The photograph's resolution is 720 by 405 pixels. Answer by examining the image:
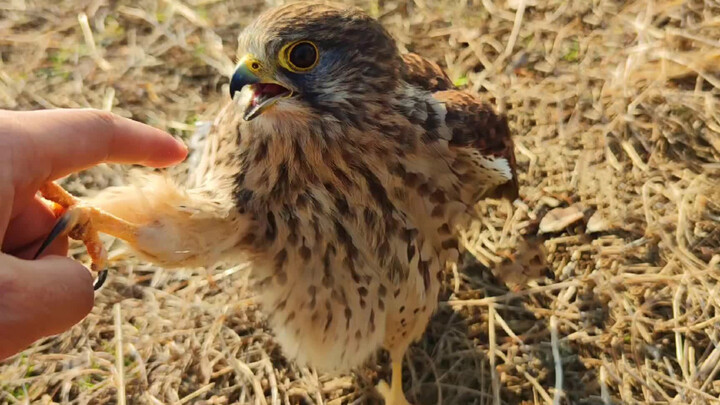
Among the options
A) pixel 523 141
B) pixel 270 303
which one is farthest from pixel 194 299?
pixel 523 141

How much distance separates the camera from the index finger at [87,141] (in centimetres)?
179

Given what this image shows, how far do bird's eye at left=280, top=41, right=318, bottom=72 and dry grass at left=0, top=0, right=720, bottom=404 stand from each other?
89 cm

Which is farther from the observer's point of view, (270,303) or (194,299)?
(194,299)

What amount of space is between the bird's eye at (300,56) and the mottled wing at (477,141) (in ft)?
1.91

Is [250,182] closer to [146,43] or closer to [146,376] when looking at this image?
[146,376]

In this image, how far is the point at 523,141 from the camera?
12.1 ft

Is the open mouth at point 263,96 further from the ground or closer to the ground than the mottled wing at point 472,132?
further from the ground

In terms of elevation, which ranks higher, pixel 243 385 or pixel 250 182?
pixel 250 182

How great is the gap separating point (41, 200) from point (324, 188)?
0.83 meters

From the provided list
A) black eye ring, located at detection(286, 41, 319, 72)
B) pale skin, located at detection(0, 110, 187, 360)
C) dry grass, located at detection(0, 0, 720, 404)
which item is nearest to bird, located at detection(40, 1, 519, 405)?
black eye ring, located at detection(286, 41, 319, 72)

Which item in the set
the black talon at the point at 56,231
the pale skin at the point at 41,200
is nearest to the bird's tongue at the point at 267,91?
the pale skin at the point at 41,200

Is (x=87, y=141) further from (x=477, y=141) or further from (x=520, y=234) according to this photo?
(x=520, y=234)

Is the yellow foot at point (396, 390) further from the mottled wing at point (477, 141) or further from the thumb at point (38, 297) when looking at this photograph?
the thumb at point (38, 297)

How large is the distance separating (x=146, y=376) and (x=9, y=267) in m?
1.59
